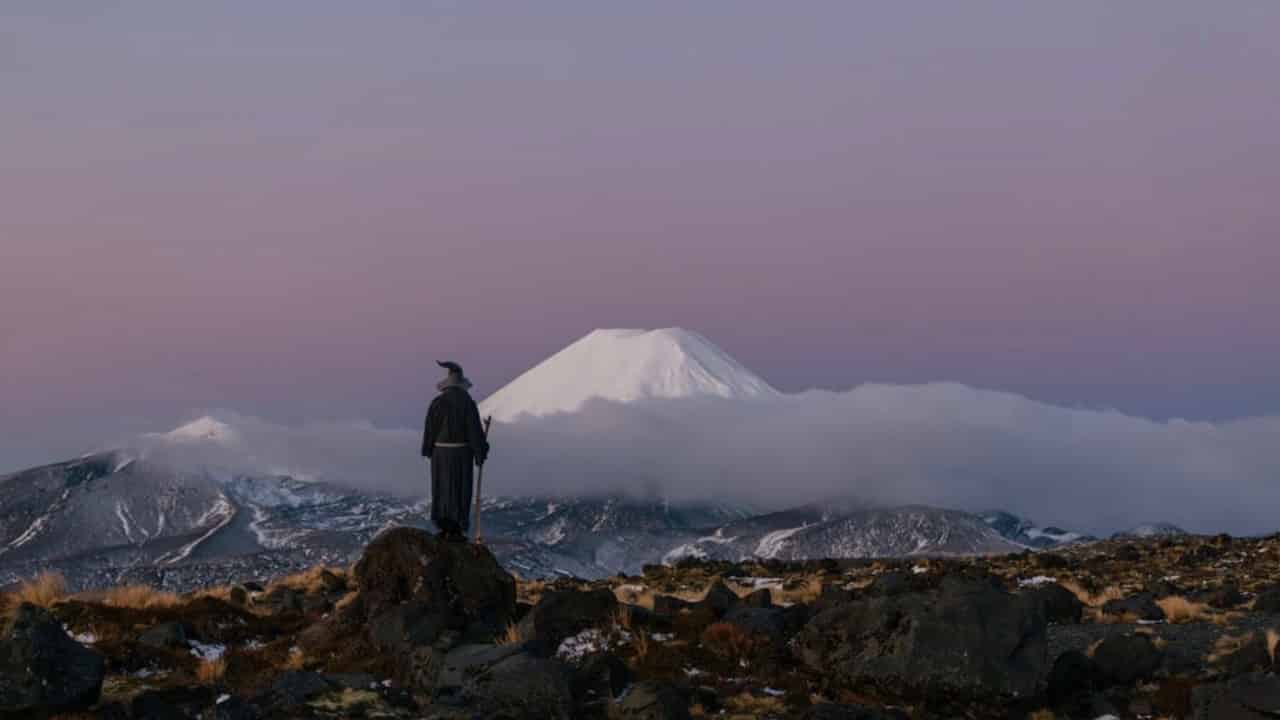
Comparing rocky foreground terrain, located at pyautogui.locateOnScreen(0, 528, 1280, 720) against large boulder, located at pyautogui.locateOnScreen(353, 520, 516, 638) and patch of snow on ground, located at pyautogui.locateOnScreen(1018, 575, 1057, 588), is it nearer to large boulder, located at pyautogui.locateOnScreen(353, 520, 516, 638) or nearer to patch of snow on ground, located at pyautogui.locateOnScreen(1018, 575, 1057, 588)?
large boulder, located at pyautogui.locateOnScreen(353, 520, 516, 638)

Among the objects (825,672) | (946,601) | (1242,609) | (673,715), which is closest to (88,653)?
(673,715)

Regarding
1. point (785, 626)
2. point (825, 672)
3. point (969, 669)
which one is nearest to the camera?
point (969, 669)

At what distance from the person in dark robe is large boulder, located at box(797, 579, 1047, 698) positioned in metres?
9.46

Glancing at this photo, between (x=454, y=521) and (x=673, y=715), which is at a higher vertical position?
(x=454, y=521)

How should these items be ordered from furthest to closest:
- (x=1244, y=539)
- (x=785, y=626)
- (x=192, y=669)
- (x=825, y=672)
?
(x=1244, y=539), (x=785, y=626), (x=192, y=669), (x=825, y=672)

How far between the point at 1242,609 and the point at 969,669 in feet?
46.9

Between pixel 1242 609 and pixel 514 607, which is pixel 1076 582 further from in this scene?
A: pixel 514 607

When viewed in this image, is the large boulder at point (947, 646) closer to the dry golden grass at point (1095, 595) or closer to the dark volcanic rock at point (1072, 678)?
the dark volcanic rock at point (1072, 678)

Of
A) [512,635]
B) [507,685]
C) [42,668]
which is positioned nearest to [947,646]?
[507,685]

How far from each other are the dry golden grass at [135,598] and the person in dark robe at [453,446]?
7360 mm

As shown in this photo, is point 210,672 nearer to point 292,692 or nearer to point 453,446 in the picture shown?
point 292,692

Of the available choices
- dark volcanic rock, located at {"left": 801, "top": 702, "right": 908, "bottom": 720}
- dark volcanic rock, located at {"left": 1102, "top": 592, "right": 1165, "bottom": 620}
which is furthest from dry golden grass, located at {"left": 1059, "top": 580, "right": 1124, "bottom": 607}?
dark volcanic rock, located at {"left": 801, "top": 702, "right": 908, "bottom": 720}

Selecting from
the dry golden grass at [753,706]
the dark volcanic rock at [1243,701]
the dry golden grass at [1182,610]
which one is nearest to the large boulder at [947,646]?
the dry golden grass at [753,706]

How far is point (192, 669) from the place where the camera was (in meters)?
23.2
